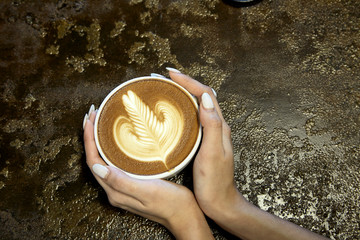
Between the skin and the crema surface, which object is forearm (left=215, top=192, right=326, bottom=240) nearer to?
the skin

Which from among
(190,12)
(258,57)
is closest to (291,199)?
(258,57)

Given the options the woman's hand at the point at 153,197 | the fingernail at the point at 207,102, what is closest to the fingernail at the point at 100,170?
the woman's hand at the point at 153,197

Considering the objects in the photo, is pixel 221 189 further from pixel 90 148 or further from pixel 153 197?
pixel 90 148

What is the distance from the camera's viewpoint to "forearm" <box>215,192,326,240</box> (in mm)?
1072

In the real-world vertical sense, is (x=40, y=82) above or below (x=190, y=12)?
below

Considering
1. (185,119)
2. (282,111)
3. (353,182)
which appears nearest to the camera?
(185,119)

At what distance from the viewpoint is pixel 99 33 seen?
149 centimetres

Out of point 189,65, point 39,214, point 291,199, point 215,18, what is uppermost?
point 215,18

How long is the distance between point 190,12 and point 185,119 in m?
0.69

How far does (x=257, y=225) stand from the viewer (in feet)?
3.59

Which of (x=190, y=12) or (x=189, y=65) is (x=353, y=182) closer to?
(x=189, y=65)

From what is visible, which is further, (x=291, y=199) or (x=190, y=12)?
(x=190, y=12)

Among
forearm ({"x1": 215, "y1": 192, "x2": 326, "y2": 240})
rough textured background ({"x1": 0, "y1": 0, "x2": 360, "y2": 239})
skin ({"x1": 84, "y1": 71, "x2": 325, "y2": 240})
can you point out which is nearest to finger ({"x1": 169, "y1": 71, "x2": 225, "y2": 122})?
skin ({"x1": 84, "y1": 71, "x2": 325, "y2": 240})

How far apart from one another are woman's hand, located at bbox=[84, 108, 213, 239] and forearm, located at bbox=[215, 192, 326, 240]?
105 mm
